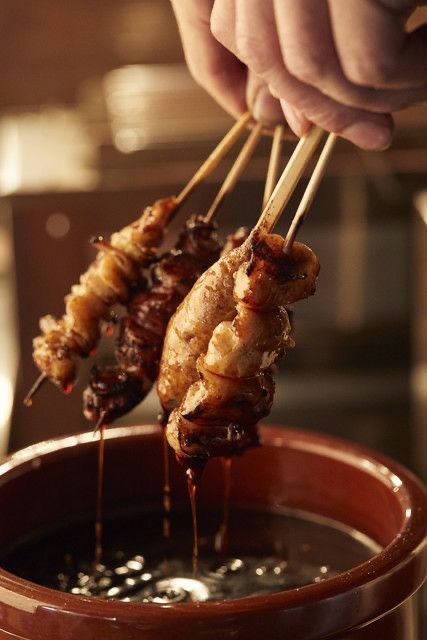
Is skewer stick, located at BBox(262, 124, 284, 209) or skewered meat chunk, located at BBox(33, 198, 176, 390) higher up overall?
skewer stick, located at BBox(262, 124, 284, 209)

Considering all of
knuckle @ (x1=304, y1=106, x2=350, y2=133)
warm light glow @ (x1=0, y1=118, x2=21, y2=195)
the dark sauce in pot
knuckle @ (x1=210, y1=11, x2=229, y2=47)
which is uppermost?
knuckle @ (x1=210, y1=11, x2=229, y2=47)

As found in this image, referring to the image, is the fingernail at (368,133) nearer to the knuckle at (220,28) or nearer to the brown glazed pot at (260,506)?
the knuckle at (220,28)

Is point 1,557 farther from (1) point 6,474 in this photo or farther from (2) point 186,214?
(2) point 186,214

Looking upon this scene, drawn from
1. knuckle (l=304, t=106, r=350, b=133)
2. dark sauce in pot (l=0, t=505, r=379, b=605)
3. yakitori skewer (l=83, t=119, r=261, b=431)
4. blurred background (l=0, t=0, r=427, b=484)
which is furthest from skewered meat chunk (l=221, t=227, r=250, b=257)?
blurred background (l=0, t=0, r=427, b=484)

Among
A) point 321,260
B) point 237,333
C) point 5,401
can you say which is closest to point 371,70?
point 237,333

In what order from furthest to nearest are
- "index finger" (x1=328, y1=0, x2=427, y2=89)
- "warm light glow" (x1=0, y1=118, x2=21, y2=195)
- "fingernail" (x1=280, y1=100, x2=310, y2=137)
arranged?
"warm light glow" (x1=0, y1=118, x2=21, y2=195)
"fingernail" (x1=280, y1=100, x2=310, y2=137)
"index finger" (x1=328, y1=0, x2=427, y2=89)

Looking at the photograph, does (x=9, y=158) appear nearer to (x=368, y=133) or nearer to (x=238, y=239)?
(x=238, y=239)

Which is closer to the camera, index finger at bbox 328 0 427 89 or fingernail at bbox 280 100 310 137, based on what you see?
index finger at bbox 328 0 427 89

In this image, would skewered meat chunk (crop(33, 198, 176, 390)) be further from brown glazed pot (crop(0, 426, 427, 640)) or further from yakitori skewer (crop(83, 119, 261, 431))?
brown glazed pot (crop(0, 426, 427, 640))

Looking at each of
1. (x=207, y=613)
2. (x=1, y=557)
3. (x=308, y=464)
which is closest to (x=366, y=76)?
(x=207, y=613)
